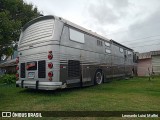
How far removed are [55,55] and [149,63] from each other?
23834 mm

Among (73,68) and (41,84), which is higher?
(73,68)

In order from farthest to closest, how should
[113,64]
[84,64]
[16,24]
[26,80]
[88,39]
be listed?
1. [16,24]
2. [113,64]
3. [88,39]
4. [84,64]
5. [26,80]

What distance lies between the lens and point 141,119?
5254 millimetres

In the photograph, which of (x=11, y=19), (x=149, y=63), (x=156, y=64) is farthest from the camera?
(x=149, y=63)

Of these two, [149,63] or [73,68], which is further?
[149,63]

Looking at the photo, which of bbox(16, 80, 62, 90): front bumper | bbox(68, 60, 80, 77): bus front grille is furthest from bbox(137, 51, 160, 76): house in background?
bbox(16, 80, 62, 90): front bumper

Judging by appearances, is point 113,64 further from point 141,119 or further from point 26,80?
point 141,119

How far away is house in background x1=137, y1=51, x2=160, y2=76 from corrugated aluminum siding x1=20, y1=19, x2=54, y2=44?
22.0 metres

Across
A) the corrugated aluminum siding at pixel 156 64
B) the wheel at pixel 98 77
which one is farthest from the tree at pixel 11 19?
the corrugated aluminum siding at pixel 156 64

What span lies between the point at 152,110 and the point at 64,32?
507 cm

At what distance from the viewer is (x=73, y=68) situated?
9.80m

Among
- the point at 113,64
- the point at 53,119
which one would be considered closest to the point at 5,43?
the point at 113,64

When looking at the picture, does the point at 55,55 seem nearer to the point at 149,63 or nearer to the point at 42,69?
the point at 42,69

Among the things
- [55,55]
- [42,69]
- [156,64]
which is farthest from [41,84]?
[156,64]
